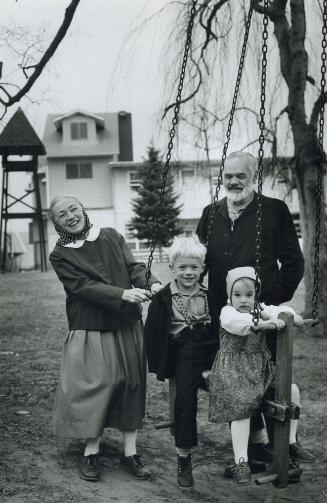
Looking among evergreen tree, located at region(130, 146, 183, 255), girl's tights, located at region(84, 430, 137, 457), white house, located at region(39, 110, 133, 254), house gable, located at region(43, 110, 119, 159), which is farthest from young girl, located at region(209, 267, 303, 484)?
house gable, located at region(43, 110, 119, 159)

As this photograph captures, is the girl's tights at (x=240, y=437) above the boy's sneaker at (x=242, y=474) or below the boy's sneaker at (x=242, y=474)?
above

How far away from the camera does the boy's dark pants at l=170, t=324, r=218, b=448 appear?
169 inches

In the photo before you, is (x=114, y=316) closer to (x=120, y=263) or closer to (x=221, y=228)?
(x=120, y=263)

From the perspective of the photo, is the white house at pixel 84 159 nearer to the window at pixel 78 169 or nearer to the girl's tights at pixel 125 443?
the window at pixel 78 169

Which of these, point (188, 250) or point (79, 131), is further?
point (79, 131)

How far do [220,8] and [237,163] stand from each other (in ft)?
18.4

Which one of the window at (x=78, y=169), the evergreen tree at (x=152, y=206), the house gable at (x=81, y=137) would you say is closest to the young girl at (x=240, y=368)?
the evergreen tree at (x=152, y=206)

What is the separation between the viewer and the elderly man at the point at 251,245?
4.38 meters

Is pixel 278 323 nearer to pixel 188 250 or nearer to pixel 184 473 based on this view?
pixel 188 250

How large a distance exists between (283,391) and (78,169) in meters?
32.4

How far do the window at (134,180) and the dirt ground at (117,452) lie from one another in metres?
26.1

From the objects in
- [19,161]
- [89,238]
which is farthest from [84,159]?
[89,238]

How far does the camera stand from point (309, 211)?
33.6 ft

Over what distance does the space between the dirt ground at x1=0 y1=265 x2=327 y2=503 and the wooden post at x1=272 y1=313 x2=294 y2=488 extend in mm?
497
